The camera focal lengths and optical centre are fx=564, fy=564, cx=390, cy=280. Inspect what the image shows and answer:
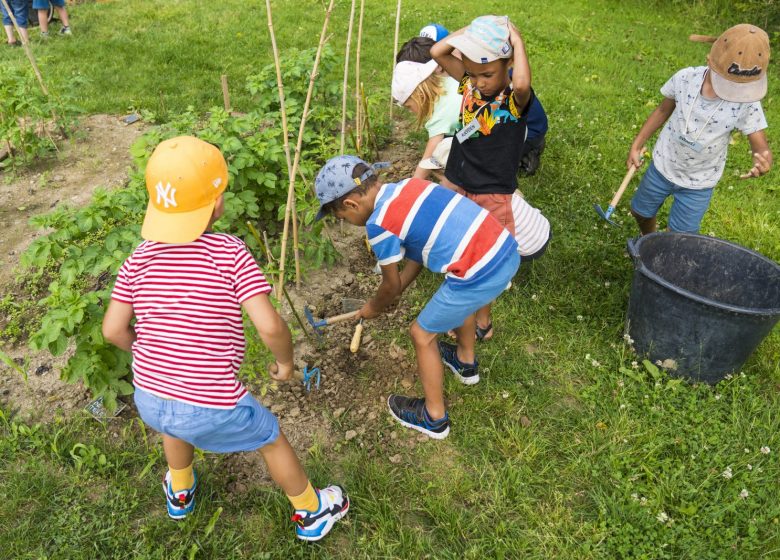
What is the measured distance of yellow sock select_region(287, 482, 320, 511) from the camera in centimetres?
215

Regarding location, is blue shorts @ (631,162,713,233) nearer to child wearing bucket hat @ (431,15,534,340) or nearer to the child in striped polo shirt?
child wearing bucket hat @ (431,15,534,340)

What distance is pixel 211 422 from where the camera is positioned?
1.82 metres

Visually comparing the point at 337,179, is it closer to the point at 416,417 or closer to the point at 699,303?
the point at 416,417

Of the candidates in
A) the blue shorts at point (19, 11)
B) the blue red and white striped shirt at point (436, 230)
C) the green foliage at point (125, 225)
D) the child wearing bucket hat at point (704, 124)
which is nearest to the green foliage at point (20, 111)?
the green foliage at point (125, 225)

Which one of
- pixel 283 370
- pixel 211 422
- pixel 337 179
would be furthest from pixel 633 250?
pixel 211 422

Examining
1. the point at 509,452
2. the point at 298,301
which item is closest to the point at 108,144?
the point at 298,301

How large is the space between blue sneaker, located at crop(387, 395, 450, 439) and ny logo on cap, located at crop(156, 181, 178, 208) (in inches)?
59.4

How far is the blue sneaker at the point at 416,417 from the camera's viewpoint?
264 cm

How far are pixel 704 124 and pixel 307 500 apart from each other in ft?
8.74

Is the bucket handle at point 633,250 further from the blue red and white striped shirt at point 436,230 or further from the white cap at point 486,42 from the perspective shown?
the white cap at point 486,42

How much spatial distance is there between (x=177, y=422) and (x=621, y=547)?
1743 mm

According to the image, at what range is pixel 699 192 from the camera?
10.3ft

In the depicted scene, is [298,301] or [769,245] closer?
[298,301]

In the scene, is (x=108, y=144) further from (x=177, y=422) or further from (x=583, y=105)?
(x=583, y=105)
